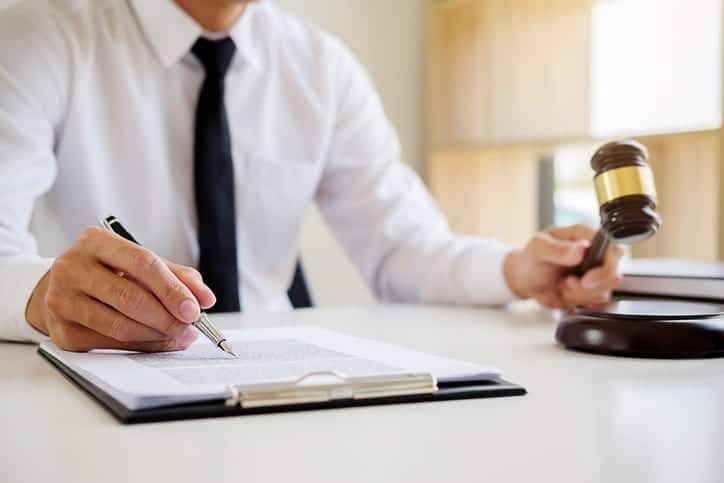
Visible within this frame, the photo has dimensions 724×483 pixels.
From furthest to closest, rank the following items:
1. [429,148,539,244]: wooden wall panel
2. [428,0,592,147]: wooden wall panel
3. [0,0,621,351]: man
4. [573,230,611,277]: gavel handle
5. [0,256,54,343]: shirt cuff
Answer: [429,148,539,244]: wooden wall panel → [428,0,592,147]: wooden wall panel → [0,0,621,351]: man → [573,230,611,277]: gavel handle → [0,256,54,343]: shirt cuff

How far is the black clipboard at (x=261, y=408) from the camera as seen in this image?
0.60 m

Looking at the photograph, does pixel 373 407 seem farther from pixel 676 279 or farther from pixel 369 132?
pixel 369 132

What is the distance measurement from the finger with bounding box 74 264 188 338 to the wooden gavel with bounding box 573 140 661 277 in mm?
510

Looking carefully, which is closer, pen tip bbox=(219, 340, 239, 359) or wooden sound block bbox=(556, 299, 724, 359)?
pen tip bbox=(219, 340, 239, 359)

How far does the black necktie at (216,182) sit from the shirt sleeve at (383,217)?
34 centimetres

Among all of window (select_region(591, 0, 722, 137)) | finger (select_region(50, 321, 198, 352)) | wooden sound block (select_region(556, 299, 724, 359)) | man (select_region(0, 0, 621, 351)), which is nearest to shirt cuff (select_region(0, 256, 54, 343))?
man (select_region(0, 0, 621, 351))

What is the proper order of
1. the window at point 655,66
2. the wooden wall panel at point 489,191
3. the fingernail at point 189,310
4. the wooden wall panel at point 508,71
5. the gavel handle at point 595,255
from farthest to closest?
the wooden wall panel at point 489,191 → the wooden wall panel at point 508,71 → the window at point 655,66 → the gavel handle at point 595,255 → the fingernail at point 189,310

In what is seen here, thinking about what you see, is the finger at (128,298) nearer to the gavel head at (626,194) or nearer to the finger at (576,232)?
the gavel head at (626,194)

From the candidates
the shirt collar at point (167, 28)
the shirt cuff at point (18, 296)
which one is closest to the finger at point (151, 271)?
the shirt cuff at point (18, 296)

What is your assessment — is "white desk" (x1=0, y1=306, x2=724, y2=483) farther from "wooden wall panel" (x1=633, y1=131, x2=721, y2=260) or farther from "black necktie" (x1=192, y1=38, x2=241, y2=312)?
"wooden wall panel" (x1=633, y1=131, x2=721, y2=260)

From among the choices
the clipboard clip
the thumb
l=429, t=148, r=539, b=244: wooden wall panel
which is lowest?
the clipboard clip

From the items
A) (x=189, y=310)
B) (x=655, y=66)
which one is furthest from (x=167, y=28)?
(x=655, y=66)

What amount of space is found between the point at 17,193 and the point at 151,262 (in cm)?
65

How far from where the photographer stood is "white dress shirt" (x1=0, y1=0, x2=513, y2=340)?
1467mm
